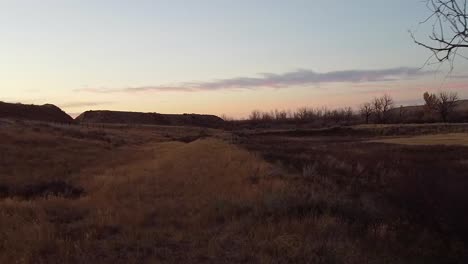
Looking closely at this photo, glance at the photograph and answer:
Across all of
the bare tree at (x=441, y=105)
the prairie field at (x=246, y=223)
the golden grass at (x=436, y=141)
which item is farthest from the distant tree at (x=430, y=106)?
the prairie field at (x=246, y=223)

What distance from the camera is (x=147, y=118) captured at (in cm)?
16862

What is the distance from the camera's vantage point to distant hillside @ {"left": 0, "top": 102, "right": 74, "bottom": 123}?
333 ft

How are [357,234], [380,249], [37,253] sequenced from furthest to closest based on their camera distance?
[357,234] < [380,249] < [37,253]

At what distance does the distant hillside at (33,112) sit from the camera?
101 m

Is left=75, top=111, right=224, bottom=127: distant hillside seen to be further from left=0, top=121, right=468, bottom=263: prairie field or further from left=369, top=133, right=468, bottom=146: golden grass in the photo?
left=0, top=121, right=468, bottom=263: prairie field

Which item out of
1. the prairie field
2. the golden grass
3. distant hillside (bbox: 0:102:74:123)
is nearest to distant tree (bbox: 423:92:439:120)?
the golden grass

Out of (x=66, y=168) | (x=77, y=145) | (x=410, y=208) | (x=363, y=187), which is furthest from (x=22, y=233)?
(x=77, y=145)

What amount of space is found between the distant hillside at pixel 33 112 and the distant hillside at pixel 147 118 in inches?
892

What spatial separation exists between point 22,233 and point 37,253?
1.29 m

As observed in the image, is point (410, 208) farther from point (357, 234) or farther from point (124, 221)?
point (124, 221)

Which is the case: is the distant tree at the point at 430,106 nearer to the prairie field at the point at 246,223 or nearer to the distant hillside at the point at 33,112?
the distant hillside at the point at 33,112

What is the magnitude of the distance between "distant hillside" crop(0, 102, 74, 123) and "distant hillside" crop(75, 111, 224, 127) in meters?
22.7

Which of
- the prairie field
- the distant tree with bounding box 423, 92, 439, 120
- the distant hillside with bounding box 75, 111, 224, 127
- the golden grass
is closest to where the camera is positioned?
the prairie field

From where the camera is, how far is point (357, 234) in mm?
9078
